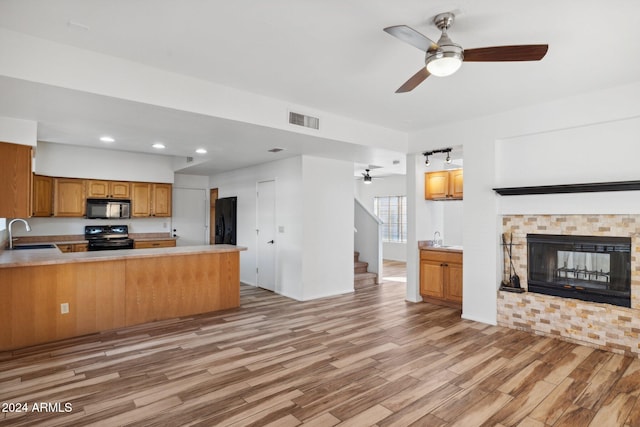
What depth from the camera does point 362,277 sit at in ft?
22.6

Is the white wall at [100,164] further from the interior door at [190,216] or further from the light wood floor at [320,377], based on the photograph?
the light wood floor at [320,377]

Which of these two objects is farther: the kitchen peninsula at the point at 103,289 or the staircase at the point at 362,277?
the staircase at the point at 362,277

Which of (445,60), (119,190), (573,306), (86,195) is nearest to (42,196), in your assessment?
(86,195)

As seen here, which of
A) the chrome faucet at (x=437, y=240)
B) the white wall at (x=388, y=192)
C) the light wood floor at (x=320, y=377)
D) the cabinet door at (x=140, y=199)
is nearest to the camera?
the light wood floor at (x=320, y=377)

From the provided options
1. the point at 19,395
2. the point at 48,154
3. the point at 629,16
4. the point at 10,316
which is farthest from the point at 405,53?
the point at 48,154

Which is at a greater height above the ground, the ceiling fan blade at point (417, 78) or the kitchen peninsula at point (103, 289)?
the ceiling fan blade at point (417, 78)

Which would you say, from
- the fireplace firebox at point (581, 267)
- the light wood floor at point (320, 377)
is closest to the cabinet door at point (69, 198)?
the light wood floor at point (320, 377)

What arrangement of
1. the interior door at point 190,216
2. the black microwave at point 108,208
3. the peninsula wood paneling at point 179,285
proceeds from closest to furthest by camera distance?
the peninsula wood paneling at point 179,285 < the black microwave at point 108,208 < the interior door at point 190,216

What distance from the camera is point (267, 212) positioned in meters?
6.43

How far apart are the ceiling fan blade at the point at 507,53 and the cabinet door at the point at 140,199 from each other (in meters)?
6.63

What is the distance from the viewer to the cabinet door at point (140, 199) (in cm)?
700

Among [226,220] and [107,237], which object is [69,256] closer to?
[107,237]

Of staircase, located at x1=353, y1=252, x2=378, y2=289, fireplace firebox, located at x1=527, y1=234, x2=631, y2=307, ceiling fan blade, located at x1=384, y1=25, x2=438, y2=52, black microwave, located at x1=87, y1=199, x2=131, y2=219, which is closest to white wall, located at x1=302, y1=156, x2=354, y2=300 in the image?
staircase, located at x1=353, y1=252, x2=378, y2=289

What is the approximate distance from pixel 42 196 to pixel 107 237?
123 centimetres
